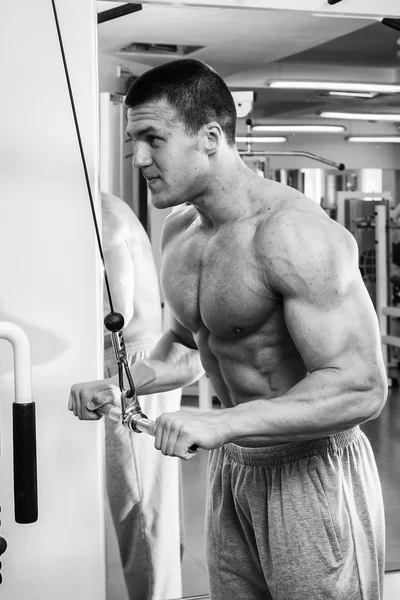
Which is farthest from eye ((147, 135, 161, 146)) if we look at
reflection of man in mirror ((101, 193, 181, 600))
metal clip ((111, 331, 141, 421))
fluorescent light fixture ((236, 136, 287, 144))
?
fluorescent light fixture ((236, 136, 287, 144))

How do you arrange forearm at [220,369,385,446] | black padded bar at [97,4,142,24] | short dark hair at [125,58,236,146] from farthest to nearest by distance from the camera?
black padded bar at [97,4,142,24] → short dark hair at [125,58,236,146] → forearm at [220,369,385,446]

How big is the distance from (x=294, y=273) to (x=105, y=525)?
1.31 meters

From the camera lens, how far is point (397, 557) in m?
2.66

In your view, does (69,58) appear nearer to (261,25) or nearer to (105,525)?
(261,25)

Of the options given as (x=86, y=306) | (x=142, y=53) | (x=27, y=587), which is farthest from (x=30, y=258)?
(x=27, y=587)

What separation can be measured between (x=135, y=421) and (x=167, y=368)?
1.50 ft

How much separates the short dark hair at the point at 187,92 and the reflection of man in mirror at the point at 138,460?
781 mm

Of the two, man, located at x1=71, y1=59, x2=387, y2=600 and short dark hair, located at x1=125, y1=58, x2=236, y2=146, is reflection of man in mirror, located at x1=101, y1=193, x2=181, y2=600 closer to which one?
man, located at x1=71, y1=59, x2=387, y2=600

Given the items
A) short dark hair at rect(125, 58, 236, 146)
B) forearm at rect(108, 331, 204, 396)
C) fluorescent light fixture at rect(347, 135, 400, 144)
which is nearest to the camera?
short dark hair at rect(125, 58, 236, 146)

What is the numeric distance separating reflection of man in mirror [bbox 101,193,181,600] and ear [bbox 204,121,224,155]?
80 cm

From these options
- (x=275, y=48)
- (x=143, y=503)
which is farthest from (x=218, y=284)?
(x=275, y=48)

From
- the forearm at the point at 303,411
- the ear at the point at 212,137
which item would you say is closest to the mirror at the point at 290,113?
the ear at the point at 212,137

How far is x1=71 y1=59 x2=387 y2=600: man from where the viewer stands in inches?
56.6

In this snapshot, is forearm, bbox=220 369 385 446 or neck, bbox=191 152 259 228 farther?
neck, bbox=191 152 259 228
